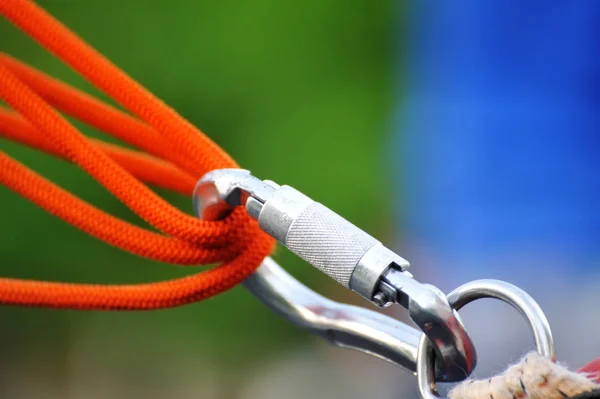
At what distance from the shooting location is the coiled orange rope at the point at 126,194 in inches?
12.2

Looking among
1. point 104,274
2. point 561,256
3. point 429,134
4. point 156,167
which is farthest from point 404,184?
point 156,167

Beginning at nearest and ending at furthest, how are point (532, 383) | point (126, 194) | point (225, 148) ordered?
point (532, 383)
point (126, 194)
point (225, 148)

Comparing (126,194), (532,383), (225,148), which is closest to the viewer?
(532,383)

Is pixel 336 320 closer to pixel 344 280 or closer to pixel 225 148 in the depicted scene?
pixel 344 280

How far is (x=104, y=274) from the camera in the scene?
96cm

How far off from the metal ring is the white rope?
0.5 inches

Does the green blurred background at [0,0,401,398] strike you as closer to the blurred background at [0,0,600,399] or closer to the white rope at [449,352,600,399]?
the blurred background at [0,0,600,399]

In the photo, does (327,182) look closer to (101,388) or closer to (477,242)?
(477,242)

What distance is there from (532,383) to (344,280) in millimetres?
71

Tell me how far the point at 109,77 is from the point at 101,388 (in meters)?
0.74

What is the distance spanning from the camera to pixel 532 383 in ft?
0.67

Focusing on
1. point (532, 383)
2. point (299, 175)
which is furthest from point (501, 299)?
point (299, 175)

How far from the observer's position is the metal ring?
22cm

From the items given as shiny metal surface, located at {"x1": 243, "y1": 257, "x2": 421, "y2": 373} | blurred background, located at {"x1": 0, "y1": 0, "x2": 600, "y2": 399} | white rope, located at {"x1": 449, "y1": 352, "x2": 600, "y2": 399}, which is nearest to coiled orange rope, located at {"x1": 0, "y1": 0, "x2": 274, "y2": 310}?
shiny metal surface, located at {"x1": 243, "y1": 257, "x2": 421, "y2": 373}
